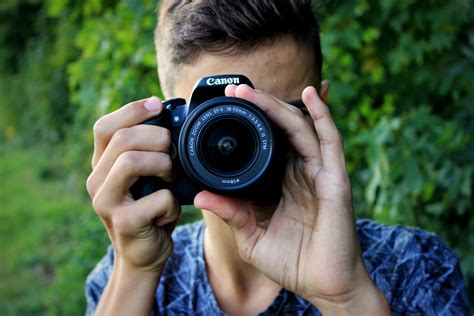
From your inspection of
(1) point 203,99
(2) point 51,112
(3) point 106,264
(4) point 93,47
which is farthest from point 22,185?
(1) point 203,99

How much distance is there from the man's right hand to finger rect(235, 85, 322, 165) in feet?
0.71

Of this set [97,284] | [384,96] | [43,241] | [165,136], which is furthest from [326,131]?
→ [43,241]

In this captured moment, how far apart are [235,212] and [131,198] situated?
233mm

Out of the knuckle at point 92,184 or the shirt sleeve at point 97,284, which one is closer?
the knuckle at point 92,184

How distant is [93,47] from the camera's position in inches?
128

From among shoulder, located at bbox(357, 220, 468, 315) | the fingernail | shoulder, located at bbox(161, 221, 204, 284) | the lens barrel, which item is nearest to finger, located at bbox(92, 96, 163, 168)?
the fingernail

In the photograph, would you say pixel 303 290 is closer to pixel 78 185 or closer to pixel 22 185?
pixel 78 185

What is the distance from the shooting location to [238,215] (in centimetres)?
142

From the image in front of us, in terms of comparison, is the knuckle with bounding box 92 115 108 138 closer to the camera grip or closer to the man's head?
the camera grip

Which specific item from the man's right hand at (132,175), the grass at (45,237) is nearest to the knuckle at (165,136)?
the man's right hand at (132,175)

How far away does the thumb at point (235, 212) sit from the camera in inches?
54.4

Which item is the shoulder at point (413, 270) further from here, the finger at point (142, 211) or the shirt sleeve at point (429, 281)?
the finger at point (142, 211)

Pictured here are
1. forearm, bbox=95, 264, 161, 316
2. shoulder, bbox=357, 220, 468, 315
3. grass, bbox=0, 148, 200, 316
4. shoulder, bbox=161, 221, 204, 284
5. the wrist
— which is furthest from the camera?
grass, bbox=0, 148, 200, 316

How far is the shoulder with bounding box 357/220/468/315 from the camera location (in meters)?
1.58
